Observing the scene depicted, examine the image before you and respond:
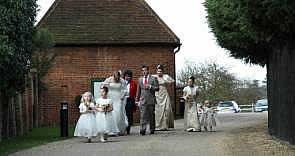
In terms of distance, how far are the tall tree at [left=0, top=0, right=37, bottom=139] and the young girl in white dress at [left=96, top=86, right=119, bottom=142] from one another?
2.21 m

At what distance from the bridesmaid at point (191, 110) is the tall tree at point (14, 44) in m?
4.76

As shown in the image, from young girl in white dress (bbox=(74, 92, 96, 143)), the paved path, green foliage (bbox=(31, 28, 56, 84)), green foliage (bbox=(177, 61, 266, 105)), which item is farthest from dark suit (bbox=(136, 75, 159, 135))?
green foliage (bbox=(177, 61, 266, 105))

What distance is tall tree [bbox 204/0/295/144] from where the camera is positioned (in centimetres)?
1213

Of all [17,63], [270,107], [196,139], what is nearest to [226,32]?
[270,107]

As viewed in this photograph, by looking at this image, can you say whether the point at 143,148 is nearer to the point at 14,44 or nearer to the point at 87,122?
the point at 87,122

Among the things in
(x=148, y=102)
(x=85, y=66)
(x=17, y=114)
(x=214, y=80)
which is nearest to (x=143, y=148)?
(x=148, y=102)

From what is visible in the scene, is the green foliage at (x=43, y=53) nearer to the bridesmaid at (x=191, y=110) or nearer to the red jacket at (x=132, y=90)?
the red jacket at (x=132, y=90)

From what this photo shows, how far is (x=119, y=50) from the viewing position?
32.6 metres

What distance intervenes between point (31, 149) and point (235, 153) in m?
4.44

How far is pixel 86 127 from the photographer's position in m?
15.8

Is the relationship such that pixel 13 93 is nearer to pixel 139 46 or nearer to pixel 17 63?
pixel 17 63

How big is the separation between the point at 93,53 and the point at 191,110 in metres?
13.5

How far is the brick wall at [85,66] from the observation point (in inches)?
1278

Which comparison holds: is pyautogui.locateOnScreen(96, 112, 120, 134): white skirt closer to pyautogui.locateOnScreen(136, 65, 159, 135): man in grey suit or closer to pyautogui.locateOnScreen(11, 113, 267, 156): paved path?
pyautogui.locateOnScreen(11, 113, 267, 156): paved path
